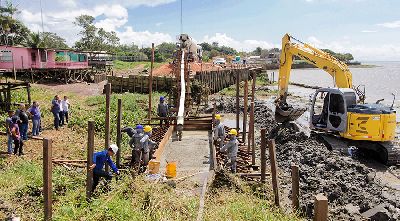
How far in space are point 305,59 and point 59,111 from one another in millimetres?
11999

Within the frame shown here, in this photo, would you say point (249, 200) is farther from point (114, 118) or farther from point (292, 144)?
point (114, 118)

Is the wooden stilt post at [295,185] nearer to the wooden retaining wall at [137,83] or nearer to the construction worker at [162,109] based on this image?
the construction worker at [162,109]

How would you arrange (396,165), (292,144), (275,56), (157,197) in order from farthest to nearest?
(275,56) → (292,144) → (396,165) → (157,197)

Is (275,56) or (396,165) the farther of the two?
(275,56)

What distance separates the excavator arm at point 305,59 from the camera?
56.0ft

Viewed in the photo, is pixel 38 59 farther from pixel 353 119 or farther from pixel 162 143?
pixel 353 119

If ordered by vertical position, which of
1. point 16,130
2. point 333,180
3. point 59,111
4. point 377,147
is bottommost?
point 333,180

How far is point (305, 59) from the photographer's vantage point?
1834 centimetres

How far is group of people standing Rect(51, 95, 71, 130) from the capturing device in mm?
16453

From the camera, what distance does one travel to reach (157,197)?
767cm

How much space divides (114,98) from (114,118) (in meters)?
6.27

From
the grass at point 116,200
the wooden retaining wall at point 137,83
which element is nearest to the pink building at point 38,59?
Result: the wooden retaining wall at point 137,83

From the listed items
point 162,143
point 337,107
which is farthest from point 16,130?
point 337,107

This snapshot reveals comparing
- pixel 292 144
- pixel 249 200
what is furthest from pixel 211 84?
pixel 249 200
